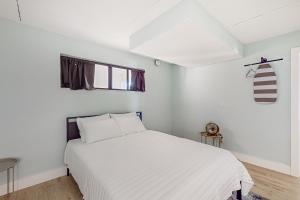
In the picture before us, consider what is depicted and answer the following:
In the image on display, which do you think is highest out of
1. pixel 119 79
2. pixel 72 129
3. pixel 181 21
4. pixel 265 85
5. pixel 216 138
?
pixel 181 21

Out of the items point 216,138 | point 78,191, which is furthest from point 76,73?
point 216,138

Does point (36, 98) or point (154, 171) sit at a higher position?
point (36, 98)

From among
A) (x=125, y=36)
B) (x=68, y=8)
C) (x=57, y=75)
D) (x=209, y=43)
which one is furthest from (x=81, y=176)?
(x=209, y=43)

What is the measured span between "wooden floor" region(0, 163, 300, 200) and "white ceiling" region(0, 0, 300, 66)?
7.24 ft

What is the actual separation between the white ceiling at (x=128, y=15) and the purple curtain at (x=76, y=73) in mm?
437

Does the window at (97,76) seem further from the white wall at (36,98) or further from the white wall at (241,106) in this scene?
the white wall at (241,106)

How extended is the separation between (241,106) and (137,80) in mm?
2192

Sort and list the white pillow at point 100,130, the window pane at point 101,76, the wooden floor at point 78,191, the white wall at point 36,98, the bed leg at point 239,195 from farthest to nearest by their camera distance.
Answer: the window pane at point 101,76
the white pillow at point 100,130
the white wall at point 36,98
the wooden floor at point 78,191
the bed leg at point 239,195

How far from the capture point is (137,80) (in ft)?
11.2

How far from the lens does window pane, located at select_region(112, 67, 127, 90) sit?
3.15 meters

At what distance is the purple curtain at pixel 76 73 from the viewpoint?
245 centimetres

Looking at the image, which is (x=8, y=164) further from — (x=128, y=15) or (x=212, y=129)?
(x=212, y=129)

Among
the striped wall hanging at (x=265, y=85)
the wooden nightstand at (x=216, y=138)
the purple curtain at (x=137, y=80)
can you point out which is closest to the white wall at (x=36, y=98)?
the purple curtain at (x=137, y=80)

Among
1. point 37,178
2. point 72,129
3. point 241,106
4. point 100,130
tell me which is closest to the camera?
point 37,178
